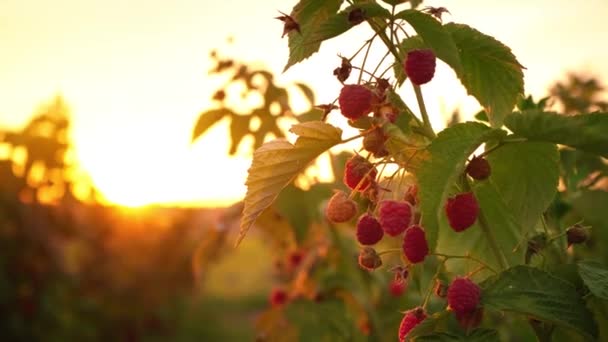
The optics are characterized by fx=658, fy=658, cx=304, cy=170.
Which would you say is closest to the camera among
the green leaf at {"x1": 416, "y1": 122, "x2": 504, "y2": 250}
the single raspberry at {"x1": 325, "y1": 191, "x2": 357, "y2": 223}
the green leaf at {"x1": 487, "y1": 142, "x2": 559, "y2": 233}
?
the green leaf at {"x1": 416, "y1": 122, "x2": 504, "y2": 250}

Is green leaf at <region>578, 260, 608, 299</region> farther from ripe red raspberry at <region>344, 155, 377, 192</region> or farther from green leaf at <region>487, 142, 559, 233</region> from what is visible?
ripe red raspberry at <region>344, 155, 377, 192</region>

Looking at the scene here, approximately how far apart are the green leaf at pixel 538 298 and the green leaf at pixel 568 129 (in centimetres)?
21

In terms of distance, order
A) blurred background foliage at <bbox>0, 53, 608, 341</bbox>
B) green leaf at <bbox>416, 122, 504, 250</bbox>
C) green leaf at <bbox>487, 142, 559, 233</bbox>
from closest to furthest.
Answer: green leaf at <bbox>416, 122, 504, 250</bbox> < green leaf at <bbox>487, 142, 559, 233</bbox> < blurred background foliage at <bbox>0, 53, 608, 341</bbox>

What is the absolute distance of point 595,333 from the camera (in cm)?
108

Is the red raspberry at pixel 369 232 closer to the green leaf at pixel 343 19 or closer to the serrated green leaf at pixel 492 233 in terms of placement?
the serrated green leaf at pixel 492 233

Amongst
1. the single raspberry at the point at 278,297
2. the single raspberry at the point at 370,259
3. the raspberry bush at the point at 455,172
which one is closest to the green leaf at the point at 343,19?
the raspberry bush at the point at 455,172

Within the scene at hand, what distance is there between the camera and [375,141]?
3.53 ft

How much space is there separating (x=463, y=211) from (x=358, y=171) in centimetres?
20

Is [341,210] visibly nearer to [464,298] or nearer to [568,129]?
[464,298]

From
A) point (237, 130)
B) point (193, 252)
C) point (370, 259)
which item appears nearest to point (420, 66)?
point (370, 259)

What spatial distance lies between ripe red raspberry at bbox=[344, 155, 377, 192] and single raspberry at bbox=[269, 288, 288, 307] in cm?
205

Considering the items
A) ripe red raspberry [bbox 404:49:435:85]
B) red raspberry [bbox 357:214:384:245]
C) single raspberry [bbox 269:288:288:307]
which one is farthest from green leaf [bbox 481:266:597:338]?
single raspberry [bbox 269:288:288:307]

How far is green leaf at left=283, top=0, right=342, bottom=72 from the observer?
3.76 feet

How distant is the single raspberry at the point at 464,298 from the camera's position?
1078 millimetres
